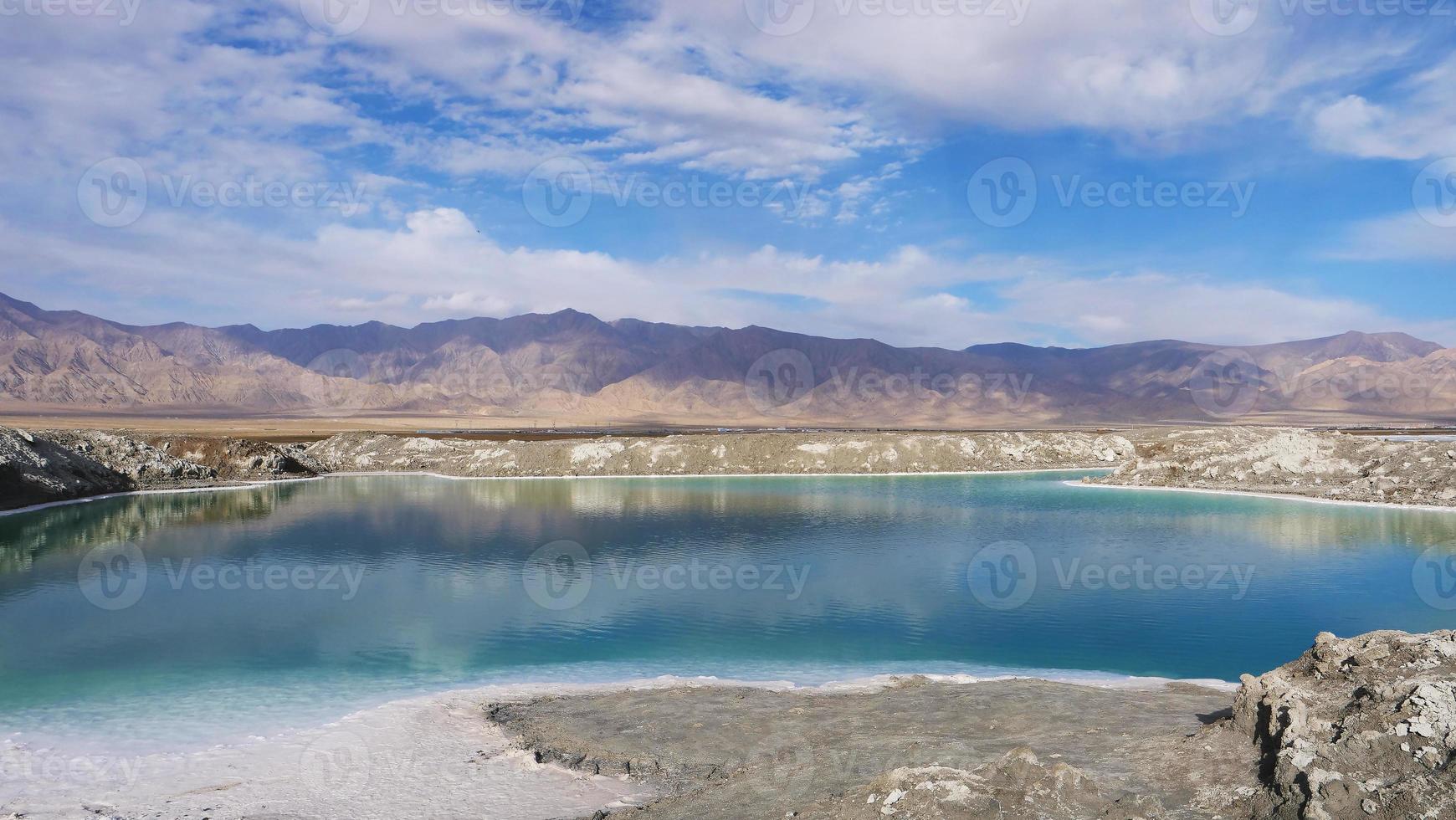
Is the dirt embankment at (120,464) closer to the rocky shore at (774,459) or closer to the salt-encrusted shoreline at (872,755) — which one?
the rocky shore at (774,459)

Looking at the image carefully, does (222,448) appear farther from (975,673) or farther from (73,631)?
(975,673)

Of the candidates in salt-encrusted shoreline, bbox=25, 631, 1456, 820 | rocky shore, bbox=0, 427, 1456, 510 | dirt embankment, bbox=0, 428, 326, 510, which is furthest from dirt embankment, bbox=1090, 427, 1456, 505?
dirt embankment, bbox=0, 428, 326, 510

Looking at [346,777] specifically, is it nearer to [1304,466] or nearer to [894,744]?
[894,744]

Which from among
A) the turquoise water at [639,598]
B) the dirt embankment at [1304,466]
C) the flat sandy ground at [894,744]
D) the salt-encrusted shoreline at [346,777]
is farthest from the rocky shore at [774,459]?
the salt-encrusted shoreline at [346,777]

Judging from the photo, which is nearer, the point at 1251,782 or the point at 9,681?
the point at 1251,782

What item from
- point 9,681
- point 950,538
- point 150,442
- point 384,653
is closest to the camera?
point 9,681

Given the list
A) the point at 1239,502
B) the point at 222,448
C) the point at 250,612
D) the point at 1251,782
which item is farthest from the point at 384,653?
the point at 222,448
